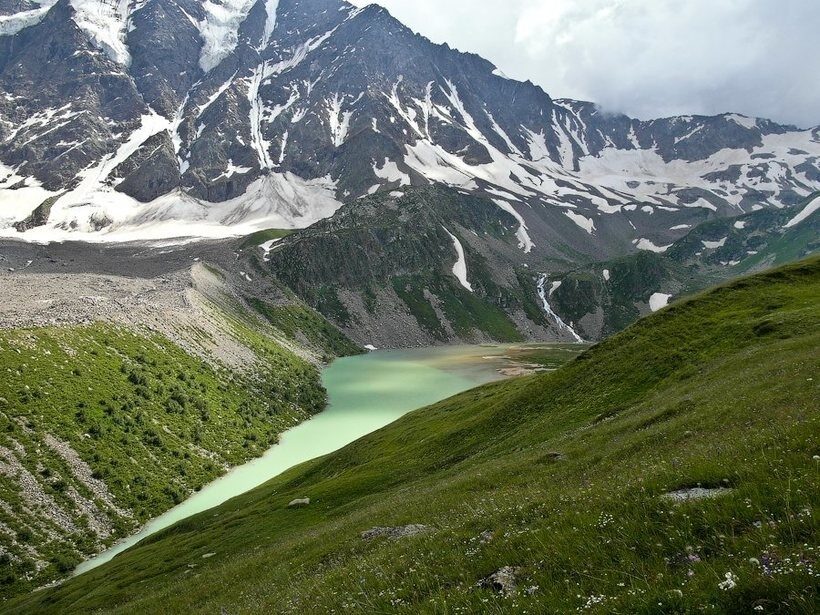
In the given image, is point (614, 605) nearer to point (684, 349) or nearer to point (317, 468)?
point (684, 349)

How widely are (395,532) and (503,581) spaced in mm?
12696

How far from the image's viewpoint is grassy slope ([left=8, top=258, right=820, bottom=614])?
6996 millimetres

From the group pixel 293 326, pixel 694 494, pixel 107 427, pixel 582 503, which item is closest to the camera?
pixel 694 494

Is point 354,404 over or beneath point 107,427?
beneath

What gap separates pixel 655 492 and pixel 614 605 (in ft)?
17.5

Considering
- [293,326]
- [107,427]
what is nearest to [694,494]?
[107,427]

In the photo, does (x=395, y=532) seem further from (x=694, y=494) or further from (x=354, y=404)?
(x=354, y=404)

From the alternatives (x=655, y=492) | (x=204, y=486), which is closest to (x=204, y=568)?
(x=655, y=492)

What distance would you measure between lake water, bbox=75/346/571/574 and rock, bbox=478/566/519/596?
5551 cm

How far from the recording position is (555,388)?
4878cm

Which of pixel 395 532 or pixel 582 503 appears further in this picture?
pixel 395 532

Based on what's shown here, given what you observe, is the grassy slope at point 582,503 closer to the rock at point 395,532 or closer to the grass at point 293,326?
the rock at point 395,532

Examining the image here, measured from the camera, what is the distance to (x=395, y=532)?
20.7 meters

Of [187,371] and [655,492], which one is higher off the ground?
[187,371]
